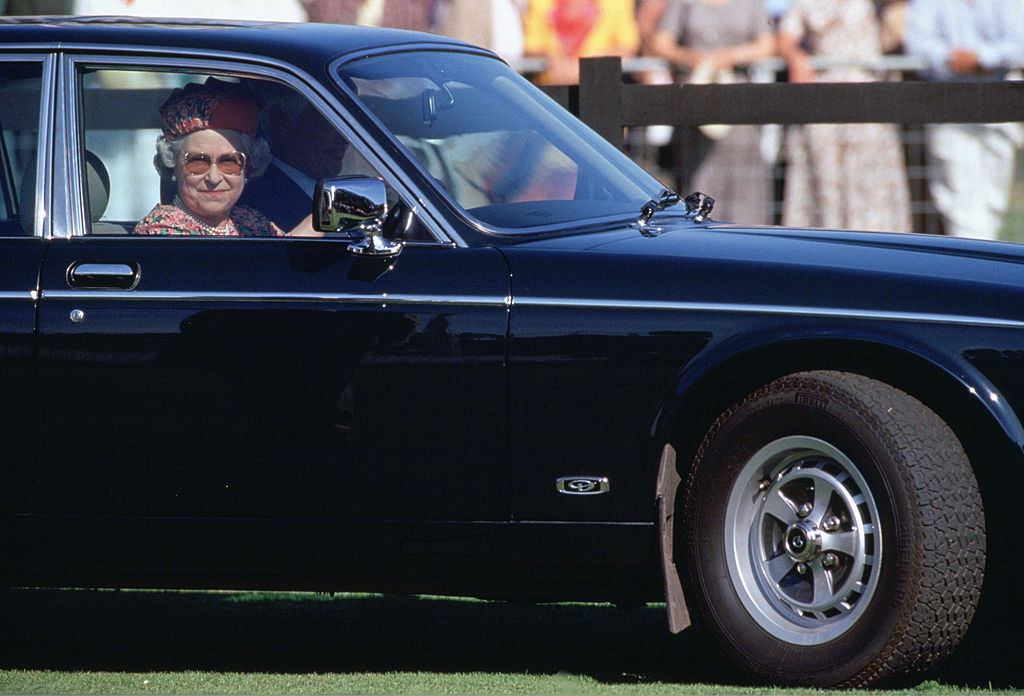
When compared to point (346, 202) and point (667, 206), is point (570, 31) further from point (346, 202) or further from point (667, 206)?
point (346, 202)

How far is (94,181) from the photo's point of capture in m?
4.86

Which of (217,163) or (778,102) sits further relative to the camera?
(778,102)

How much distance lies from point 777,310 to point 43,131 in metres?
2.13

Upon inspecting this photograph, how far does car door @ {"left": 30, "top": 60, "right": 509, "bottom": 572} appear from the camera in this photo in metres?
4.45

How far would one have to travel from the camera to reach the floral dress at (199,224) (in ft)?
15.6

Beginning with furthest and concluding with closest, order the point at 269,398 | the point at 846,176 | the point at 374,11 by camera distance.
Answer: the point at 846,176, the point at 374,11, the point at 269,398

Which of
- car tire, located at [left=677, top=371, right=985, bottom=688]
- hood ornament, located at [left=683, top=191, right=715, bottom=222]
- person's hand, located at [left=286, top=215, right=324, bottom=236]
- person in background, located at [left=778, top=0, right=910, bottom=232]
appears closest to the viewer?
car tire, located at [left=677, top=371, right=985, bottom=688]

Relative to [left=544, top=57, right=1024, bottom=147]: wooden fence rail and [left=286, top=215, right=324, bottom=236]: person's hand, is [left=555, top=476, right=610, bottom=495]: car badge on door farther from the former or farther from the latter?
[left=544, top=57, right=1024, bottom=147]: wooden fence rail

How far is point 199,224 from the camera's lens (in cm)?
483

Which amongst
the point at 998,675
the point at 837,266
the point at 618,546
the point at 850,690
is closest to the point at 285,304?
the point at 618,546

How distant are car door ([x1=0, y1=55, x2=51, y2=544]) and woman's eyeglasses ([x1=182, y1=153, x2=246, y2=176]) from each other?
1.32 feet

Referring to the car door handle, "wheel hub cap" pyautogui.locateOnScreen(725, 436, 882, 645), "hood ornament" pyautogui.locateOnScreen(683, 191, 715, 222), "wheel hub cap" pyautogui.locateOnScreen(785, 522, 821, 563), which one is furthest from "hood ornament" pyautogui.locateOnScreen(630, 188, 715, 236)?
the car door handle

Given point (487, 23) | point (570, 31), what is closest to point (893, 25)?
point (570, 31)

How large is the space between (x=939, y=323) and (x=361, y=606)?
2812 mm
